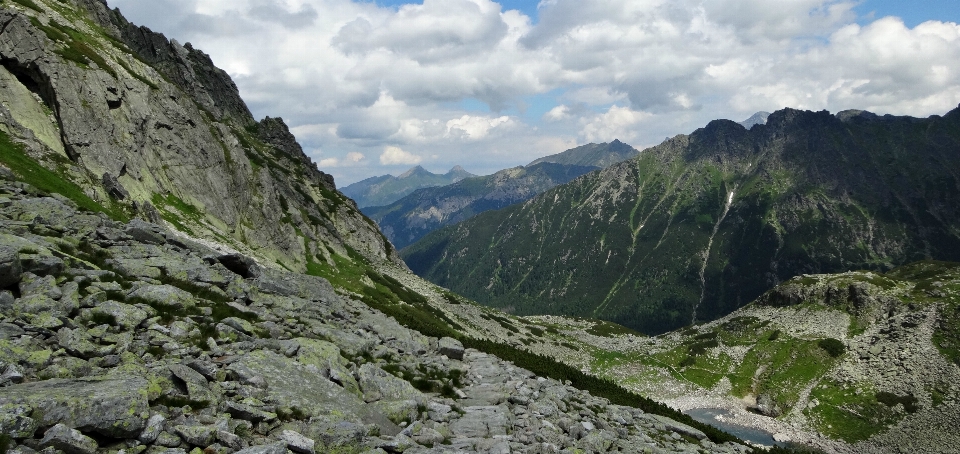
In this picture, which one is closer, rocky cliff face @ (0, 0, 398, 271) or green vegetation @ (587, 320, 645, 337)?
rocky cliff face @ (0, 0, 398, 271)

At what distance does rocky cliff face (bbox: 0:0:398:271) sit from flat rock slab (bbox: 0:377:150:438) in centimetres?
4541

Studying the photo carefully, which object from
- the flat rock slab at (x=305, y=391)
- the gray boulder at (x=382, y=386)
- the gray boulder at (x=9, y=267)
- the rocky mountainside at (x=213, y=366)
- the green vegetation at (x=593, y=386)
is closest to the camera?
the rocky mountainside at (x=213, y=366)

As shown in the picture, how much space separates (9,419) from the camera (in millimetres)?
8758

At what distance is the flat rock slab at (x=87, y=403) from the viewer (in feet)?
31.2

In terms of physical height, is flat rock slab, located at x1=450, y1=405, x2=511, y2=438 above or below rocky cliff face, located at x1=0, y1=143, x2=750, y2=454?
below

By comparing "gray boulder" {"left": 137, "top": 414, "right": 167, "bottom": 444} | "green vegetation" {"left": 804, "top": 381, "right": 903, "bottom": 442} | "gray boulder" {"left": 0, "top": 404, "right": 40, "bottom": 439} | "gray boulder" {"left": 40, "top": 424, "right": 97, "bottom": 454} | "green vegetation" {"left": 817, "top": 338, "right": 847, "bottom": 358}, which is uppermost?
"gray boulder" {"left": 0, "top": 404, "right": 40, "bottom": 439}

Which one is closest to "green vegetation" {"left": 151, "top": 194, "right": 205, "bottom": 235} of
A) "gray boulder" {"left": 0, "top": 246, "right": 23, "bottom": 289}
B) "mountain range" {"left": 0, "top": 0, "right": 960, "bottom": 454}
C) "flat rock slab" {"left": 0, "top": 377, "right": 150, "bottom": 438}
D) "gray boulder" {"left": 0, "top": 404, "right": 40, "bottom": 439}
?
"mountain range" {"left": 0, "top": 0, "right": 960, "bottom": 454}

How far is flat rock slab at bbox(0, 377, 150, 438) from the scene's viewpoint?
9.51 metres

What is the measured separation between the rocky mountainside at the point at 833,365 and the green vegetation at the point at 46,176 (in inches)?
Answer: 3594

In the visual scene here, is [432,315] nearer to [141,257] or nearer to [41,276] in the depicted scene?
[141,257]

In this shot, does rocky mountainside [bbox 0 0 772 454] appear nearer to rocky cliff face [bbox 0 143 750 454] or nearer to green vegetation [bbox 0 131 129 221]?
rocky cliff face [bbox 0 143 750 454]

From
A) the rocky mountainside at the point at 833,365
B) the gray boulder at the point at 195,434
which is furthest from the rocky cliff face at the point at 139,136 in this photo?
the rocky mountainside at the point at 833,365

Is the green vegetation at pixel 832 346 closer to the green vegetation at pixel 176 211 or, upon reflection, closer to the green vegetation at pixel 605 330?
the green vegetation at pixel 605 330

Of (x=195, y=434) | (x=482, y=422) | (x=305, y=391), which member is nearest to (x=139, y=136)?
(x=305, y=391)
